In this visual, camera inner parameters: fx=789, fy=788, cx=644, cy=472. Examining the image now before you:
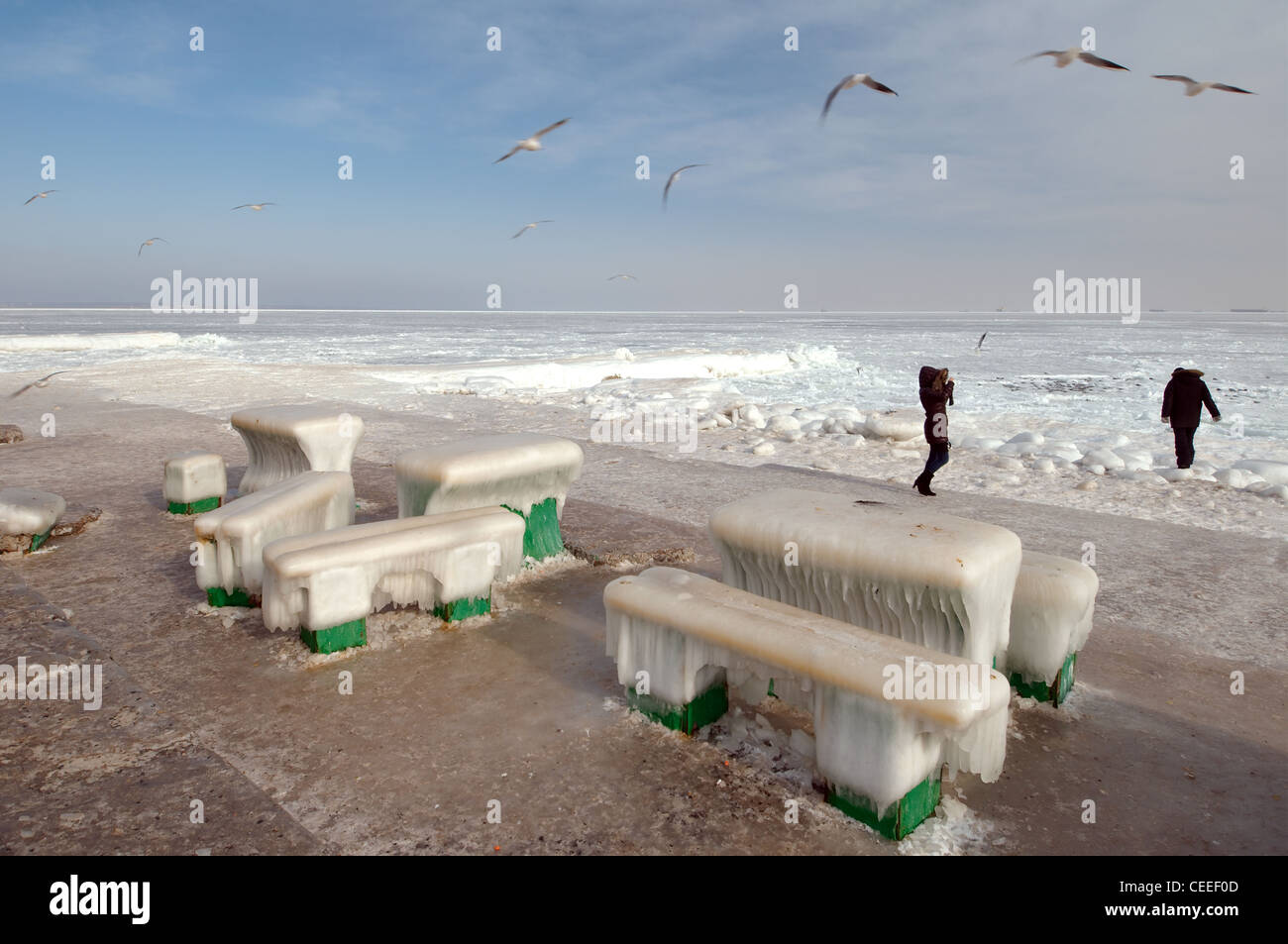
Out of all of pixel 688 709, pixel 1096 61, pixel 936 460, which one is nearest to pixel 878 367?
pixel 936 460

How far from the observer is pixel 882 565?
308 cm

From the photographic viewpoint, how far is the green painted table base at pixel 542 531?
520cm

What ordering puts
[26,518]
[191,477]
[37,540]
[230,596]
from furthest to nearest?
[191,477]
[37,540]
[26,518]
[230,596]

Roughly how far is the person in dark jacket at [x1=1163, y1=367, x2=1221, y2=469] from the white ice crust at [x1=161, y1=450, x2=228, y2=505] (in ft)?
30.8

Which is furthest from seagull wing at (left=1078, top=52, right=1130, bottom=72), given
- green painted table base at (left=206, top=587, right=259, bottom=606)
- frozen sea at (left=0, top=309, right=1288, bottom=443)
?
frozen sea at (left=0, top=309, right=1288, bottom=443)

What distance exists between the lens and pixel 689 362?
92.0 feet

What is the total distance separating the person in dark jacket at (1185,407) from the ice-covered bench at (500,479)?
6.98 metres

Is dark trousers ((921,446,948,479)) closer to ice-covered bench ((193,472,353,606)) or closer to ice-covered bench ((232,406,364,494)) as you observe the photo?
ice-covered bench ((232,406,364,494))

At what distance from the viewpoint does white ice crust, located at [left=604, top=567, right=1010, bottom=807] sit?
2.45 metres

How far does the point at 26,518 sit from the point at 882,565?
214 inches

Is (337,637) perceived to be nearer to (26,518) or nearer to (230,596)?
(230,596)

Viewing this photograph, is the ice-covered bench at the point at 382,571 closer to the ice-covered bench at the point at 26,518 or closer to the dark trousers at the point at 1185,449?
the ice-covered bench at the point at 26,518
